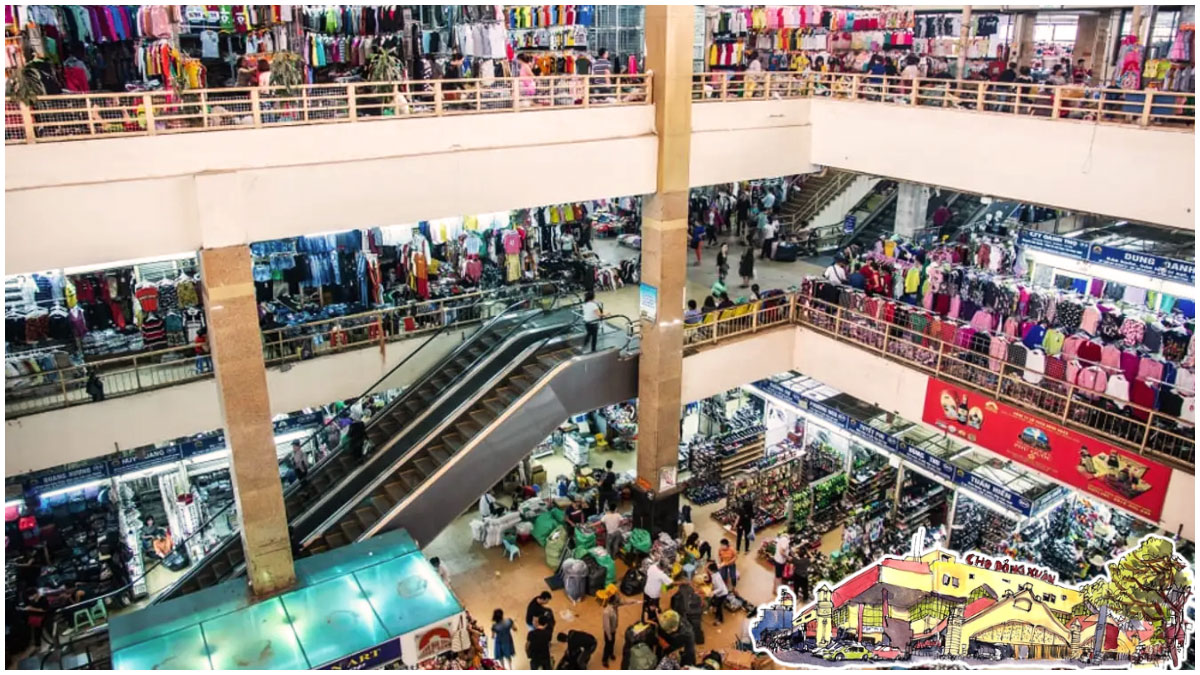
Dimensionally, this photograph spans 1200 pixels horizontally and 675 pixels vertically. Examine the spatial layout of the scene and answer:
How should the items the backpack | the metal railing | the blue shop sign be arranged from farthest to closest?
1. the blue shop sign
2. the metal railing
3. the backpack

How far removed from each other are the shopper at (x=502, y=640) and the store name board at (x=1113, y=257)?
10663 mm

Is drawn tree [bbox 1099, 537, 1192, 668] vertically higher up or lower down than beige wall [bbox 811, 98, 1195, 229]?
lower down

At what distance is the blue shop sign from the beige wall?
4.22 m

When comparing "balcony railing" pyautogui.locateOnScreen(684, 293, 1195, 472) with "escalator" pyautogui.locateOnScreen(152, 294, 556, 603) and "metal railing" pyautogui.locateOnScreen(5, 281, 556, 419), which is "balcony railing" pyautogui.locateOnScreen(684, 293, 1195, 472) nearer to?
"escalator" pyautogui.locateOnScreen(152, 294, 556, 603)

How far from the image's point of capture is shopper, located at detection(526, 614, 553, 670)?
1200 cm

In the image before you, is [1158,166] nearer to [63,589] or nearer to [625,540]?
[625,540]

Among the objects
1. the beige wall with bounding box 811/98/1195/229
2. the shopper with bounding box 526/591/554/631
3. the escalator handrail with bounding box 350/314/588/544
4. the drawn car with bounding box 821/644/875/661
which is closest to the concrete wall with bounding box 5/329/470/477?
the escalator handrail with bounding box 350/314/588/544

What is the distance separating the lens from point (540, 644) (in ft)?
39.4

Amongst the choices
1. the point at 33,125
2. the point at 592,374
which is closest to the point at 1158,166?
the point at 592,374

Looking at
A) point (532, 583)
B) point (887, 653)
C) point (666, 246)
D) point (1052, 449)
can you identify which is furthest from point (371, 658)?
point (1052, 449)

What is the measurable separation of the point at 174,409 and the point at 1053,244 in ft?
47.2

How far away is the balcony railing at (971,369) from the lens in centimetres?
1108

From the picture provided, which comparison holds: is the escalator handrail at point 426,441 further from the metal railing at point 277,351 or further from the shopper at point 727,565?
the shopper at point 727,565

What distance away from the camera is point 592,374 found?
1479 cm
